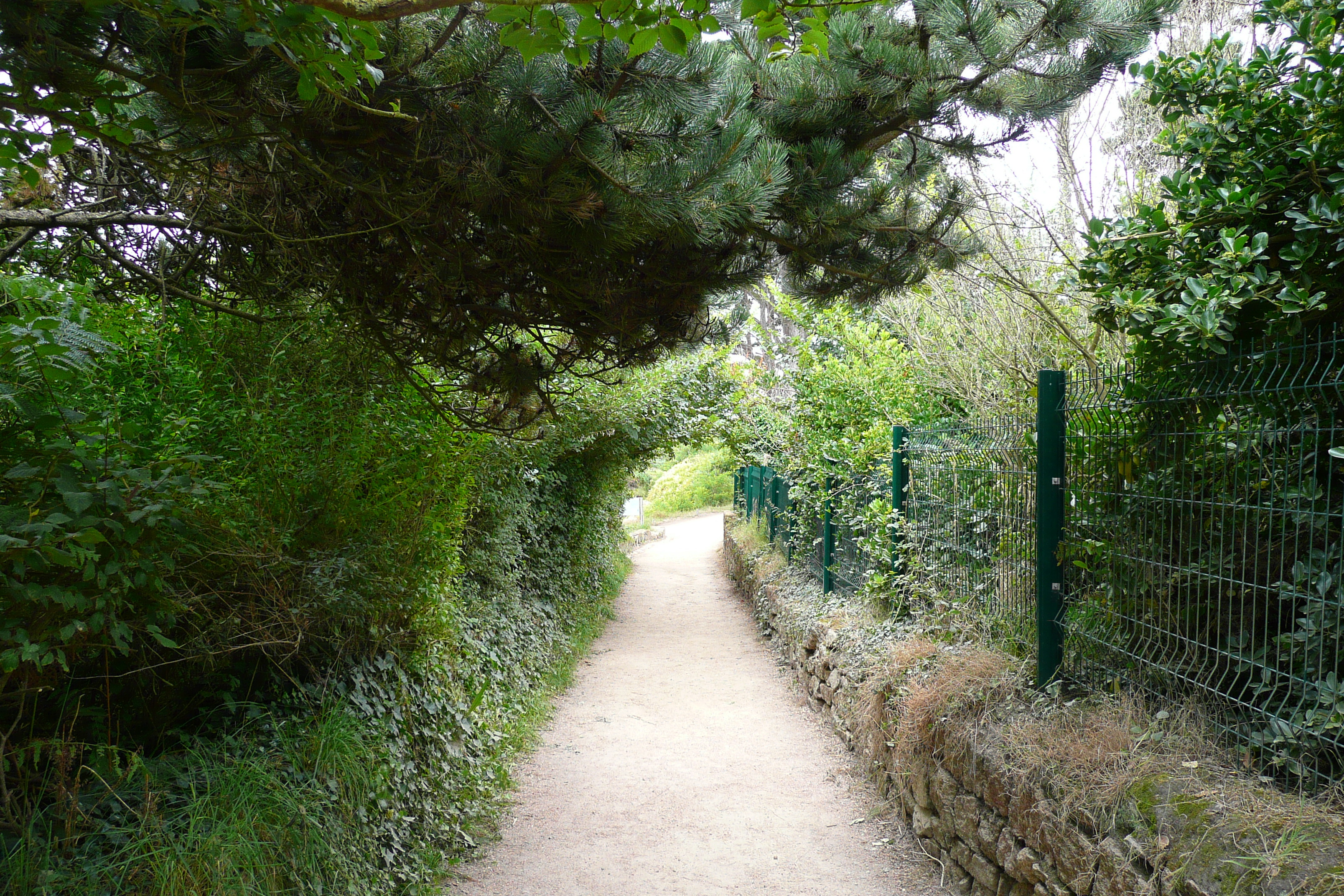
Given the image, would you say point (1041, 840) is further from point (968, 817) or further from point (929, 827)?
point (929, 827)

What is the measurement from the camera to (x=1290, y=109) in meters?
3.13

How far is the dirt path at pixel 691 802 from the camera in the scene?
188 inches

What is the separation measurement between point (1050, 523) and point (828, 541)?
5.16 m

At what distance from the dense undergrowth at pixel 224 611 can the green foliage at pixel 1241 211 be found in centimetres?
341

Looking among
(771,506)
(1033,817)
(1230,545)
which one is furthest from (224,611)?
(771,506)

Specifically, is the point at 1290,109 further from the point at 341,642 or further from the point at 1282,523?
the point at 341,642

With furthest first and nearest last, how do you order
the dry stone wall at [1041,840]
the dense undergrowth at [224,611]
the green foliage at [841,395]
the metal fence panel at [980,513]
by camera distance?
1. the green foliage at [841,395]
2. the metal fence panel at [980,513]
3. the dry stone wall at [1041,840]
4. the dense undergrowth at [224,611]

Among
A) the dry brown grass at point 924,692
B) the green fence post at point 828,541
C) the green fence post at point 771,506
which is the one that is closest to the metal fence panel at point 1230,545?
the dry brown grass at point 924,692

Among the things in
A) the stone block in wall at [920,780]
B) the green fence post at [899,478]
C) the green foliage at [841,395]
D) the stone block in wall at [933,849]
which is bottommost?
the stone block in wall at [933,849]

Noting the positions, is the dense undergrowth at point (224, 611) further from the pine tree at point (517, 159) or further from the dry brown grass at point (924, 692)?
the dry brown grass at point (924, 692)

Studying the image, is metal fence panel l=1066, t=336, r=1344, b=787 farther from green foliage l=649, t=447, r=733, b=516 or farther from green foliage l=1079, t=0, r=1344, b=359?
green foliage l=649, t=447, r=733, b=516

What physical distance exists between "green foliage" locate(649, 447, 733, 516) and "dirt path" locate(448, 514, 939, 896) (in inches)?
948

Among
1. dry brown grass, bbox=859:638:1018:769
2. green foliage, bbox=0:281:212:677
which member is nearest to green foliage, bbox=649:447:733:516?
dry brown grass, bbox=859:638:1018:769

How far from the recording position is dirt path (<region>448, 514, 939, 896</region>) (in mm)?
4773
